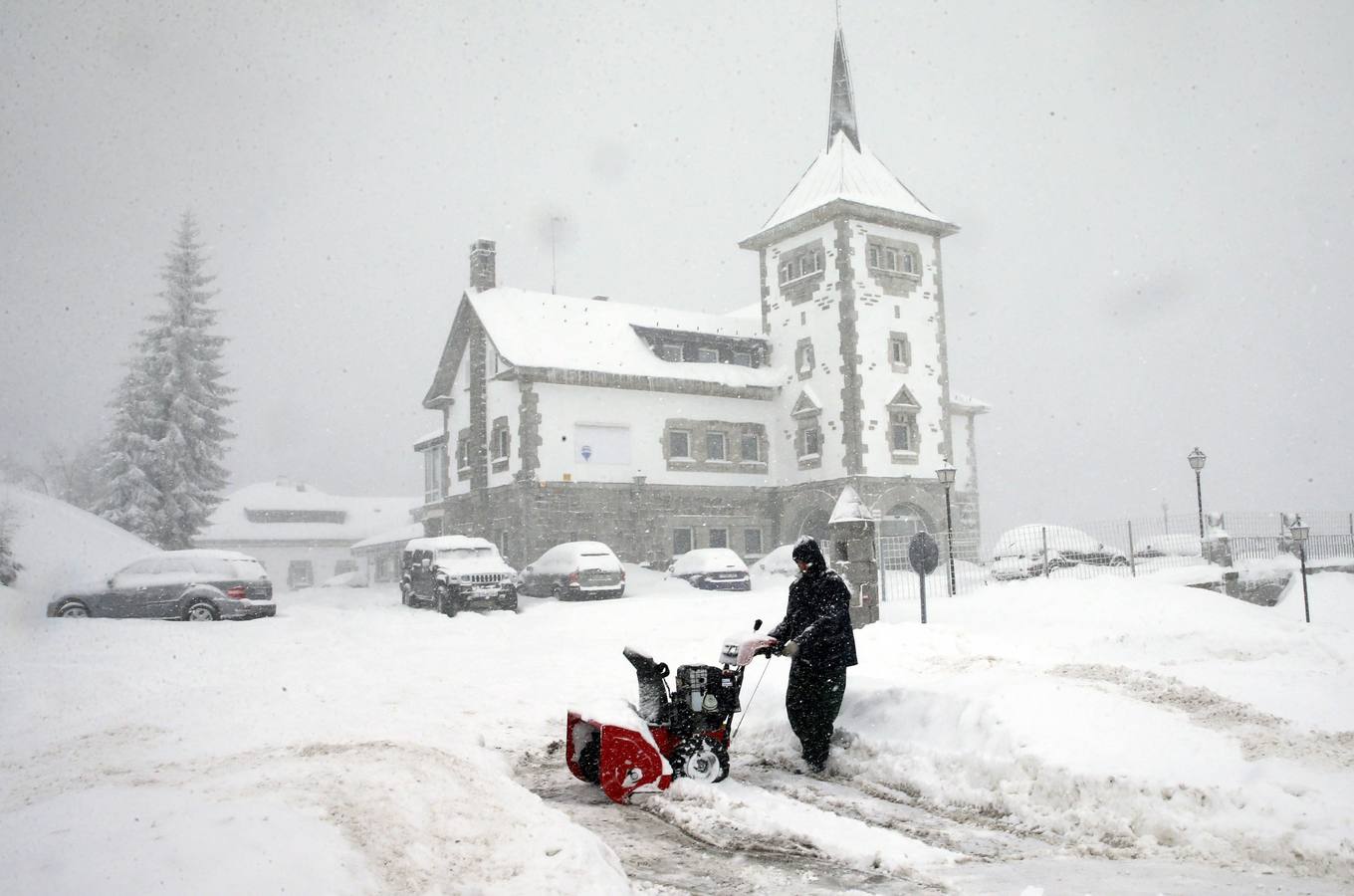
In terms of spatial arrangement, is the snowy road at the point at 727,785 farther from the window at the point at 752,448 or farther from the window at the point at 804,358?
the window at the point at 804,358

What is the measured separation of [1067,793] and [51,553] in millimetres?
25026

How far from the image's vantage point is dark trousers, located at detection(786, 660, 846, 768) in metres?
8.12

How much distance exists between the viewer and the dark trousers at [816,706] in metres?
8.12

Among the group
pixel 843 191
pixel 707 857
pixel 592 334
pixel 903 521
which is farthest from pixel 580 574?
pixel 707 857

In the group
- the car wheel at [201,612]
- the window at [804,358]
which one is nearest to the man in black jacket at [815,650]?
the car wheel at [201,612]

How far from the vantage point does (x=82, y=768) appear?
24.4 feet

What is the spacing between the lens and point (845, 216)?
34.8m

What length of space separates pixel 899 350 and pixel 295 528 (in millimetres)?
47971

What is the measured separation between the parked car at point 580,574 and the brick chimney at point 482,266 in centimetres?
1338

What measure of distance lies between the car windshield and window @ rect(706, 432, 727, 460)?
12.4 metres

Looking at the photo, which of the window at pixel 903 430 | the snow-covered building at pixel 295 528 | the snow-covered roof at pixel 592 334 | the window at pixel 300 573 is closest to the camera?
the snow-covered roof at pixel 592 334

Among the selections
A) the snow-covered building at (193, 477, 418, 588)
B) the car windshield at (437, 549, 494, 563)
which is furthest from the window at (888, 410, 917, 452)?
the snow-covered building at (193, 477, 418, 588)

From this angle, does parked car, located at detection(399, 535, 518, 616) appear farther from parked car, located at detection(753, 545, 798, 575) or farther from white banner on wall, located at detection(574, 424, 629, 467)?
parked car, located at detection(753, 545, 798, 575)

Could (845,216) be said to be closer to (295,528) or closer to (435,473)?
(435,473)
